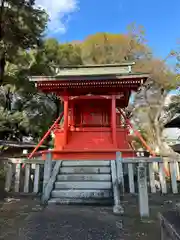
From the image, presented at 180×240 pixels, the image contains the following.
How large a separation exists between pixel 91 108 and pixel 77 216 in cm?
700

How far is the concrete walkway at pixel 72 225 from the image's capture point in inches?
136

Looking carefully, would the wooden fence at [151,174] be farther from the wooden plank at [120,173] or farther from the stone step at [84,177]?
the stone step at [84,177]

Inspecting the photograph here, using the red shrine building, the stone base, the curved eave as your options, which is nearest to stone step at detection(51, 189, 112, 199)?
the stone base

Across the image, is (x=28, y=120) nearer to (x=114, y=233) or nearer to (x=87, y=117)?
(x=87, y=117)

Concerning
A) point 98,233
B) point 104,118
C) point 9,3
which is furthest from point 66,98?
point 98,233

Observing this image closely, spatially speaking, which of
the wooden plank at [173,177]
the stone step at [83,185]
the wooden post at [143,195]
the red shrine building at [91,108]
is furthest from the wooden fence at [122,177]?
the red shrine building at [91,108]

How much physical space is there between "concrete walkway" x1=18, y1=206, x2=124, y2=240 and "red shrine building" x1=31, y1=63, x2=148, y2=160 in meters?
3.51

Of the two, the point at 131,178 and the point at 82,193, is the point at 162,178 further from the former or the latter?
the point at 82,193

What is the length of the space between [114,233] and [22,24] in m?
8.50

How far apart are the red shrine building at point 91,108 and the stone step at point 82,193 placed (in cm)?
251

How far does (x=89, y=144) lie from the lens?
10.1m

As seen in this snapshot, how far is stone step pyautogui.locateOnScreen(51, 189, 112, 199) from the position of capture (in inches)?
226

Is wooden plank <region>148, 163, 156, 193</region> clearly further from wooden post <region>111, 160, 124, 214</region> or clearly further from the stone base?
the stone base

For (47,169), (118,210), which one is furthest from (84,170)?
(118,210)
